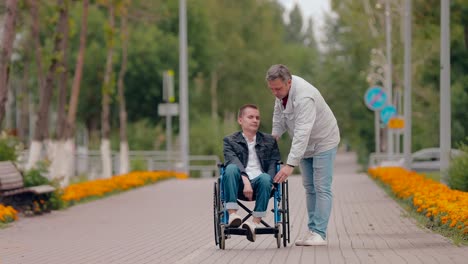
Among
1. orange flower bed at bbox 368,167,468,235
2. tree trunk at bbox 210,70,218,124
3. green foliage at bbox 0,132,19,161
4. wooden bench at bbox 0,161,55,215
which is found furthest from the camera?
tree trunk at bbox 210,70,218,124

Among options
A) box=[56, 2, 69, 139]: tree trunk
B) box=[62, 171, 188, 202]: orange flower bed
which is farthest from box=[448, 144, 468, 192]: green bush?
box=[56, 2, 69, 139]: tree trunk

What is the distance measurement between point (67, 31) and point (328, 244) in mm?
17458

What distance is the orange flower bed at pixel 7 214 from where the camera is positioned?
18.3 m

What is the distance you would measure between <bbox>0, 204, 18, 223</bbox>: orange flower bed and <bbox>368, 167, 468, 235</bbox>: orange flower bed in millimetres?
5818

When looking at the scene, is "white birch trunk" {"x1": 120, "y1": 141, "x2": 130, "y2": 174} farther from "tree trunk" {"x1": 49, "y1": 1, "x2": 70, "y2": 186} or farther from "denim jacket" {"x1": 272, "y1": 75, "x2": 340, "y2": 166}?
"denim jacket" {"x1": 272, "y1": 75, "x2": 340, "y2": 166}

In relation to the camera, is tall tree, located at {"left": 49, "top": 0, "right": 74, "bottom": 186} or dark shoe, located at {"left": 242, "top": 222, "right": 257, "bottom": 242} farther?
tall tree, located at {"left": 49, "top": 0, "right": 74, "bottom": 186}

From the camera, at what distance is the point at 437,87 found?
36.9 meters

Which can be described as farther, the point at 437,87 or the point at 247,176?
the point at 437,87

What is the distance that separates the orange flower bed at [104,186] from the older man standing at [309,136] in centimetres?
1015

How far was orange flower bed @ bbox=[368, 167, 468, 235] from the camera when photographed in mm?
13758

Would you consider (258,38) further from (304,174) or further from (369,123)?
(304,174)

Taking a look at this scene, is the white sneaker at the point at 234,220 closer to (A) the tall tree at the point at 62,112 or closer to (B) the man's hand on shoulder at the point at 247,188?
(B) the man's hand on shoulder at the point at 247,188

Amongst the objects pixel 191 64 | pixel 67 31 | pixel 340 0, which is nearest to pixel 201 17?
pixel 191 64

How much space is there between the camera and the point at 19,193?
2019cm
